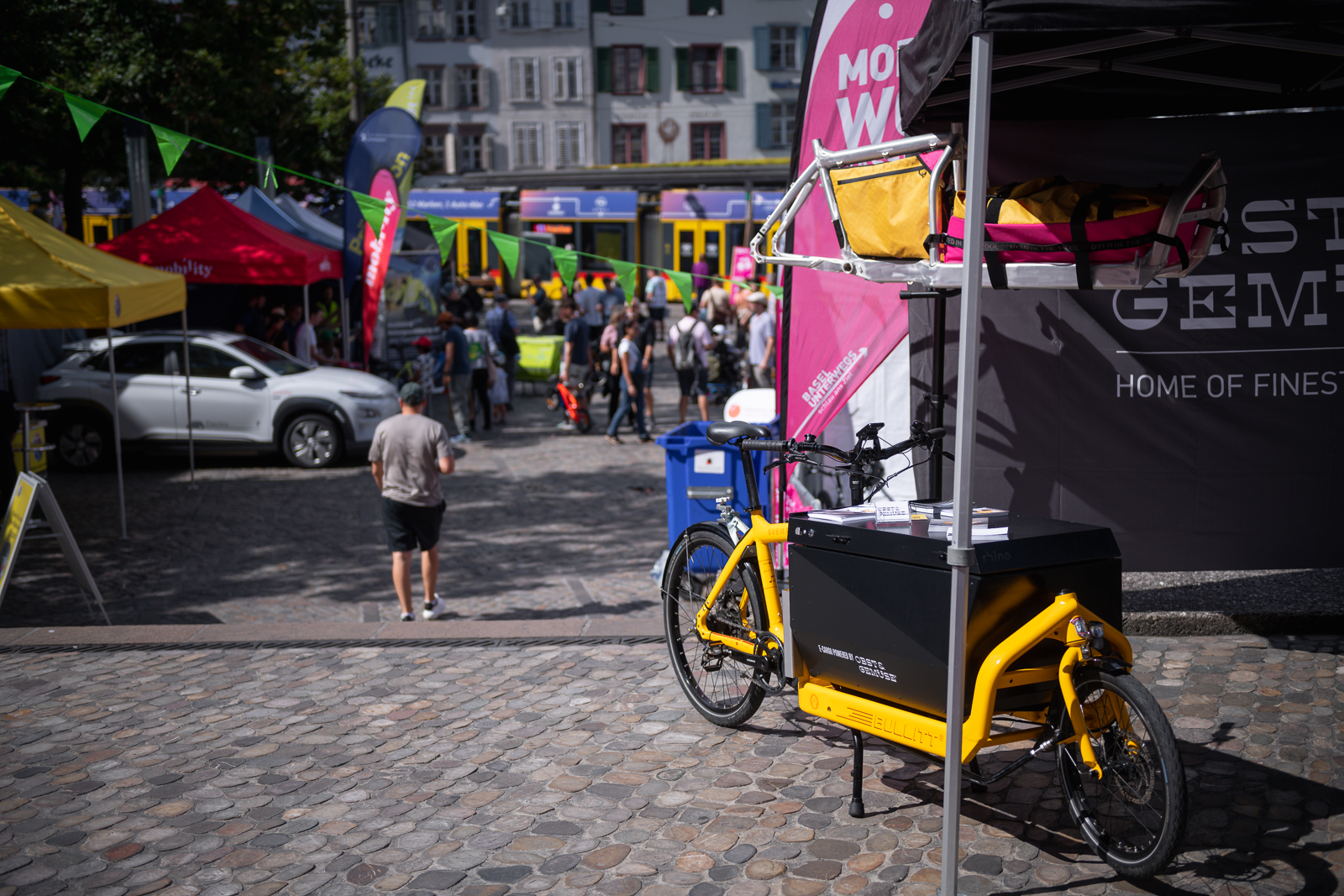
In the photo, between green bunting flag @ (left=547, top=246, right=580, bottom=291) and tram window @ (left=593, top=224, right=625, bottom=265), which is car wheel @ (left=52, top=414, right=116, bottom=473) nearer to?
green bunting flag @ (left=547, top=246, right=580, bottom=291)

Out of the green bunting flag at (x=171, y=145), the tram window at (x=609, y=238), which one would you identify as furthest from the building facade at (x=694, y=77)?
the green bunting flag at (x=171, y=145)

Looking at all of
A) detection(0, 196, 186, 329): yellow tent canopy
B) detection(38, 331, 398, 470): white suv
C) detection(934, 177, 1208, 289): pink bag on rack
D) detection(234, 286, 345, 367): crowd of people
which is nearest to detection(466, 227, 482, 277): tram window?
detection(234, 286, 345, 367): crowd of people

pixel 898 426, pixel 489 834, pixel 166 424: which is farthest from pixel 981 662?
pixel 166 424

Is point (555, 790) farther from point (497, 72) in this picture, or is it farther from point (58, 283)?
point (497, 72)

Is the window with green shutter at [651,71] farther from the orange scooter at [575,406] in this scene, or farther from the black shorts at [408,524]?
the black shorts at [408,524]

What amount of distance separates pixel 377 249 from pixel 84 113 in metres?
6.76

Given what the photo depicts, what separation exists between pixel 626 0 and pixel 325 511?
42035 mm

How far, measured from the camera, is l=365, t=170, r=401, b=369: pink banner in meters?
16.0

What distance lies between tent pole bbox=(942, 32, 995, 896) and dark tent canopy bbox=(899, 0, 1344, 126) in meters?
0.25

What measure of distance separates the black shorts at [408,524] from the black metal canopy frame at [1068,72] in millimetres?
3178

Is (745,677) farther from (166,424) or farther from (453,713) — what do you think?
(166,424)

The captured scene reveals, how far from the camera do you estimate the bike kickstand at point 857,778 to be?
436 centimetres

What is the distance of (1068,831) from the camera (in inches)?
167

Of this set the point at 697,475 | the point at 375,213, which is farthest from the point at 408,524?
the point at 375,213
